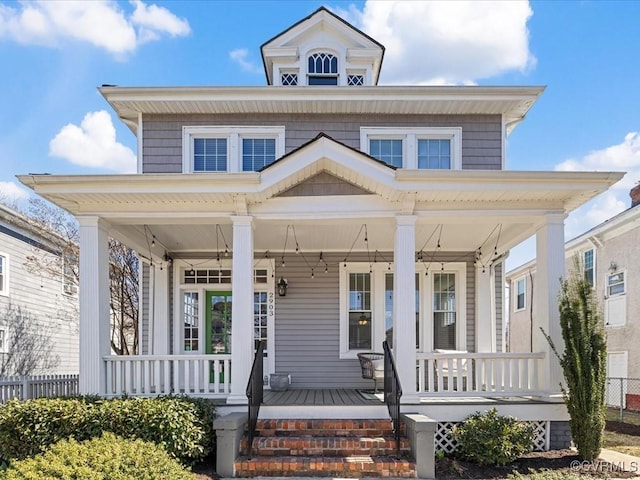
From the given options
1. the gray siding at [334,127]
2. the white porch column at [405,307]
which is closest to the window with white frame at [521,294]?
the gray siding at [334,127]

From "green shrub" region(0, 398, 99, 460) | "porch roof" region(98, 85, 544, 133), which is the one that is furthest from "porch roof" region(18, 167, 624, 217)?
"green shrub" region(0, 398, 99, 460)

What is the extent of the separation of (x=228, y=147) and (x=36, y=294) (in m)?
8.82

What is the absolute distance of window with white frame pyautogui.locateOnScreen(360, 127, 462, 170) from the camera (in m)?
9.36

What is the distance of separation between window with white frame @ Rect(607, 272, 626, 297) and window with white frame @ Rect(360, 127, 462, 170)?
785 centimetres

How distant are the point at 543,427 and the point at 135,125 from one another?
9.22 metres

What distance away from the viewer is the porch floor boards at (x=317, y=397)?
7.27m

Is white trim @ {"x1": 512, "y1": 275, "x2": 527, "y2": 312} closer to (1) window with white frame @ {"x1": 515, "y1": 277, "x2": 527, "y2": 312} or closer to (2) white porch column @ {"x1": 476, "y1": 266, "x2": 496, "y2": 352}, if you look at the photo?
(1) window with white frame @ {"x1": 515, "y1": 277, "x2": 527, "y2": 312}

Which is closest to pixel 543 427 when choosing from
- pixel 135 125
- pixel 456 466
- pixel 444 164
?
pixel 456 466

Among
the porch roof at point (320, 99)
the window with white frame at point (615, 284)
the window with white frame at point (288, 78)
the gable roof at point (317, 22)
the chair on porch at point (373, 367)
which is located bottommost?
the chair on porch at point (373, 367)

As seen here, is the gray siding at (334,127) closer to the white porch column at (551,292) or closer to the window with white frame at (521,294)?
the white porch column at (551,292)

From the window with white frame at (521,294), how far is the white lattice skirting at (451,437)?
13.8 meters

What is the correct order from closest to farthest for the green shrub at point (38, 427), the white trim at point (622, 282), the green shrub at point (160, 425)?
the green shrub at point (160, 425), the green shrub at point (38, 427), the white trim at point (622, 282)

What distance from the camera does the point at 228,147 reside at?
937 cm

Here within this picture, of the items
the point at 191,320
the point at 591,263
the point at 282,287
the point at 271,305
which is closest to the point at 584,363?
the point at 282,287
